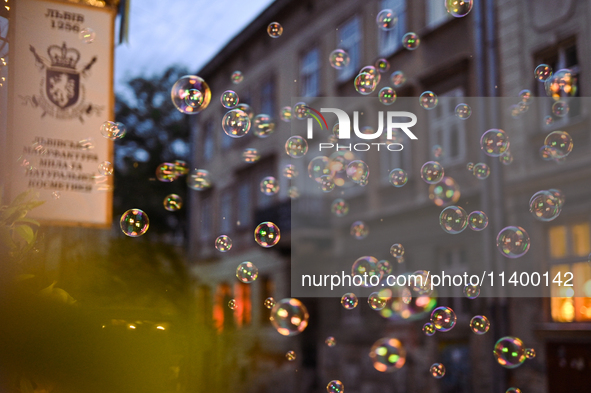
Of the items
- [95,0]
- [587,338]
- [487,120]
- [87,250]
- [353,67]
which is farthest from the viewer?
[353,67]

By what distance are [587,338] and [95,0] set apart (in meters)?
5.26

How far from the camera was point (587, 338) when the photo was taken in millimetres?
5570

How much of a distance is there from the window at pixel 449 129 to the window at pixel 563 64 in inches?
43.0

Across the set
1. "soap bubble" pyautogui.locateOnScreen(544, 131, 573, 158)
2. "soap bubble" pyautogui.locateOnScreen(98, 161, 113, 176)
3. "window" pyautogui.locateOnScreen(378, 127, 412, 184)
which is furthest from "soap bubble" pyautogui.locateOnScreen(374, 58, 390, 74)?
"soap bubble" pyautogui.locateOnScreen(98, 161, 113, 176)

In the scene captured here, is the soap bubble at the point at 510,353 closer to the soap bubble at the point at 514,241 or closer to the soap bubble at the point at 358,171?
the soap bubble at the point at 514,241

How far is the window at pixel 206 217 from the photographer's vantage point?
12898 millimetres

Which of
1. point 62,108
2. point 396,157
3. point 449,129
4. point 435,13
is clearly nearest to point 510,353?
point 62,108

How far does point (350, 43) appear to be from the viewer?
29.4 ft

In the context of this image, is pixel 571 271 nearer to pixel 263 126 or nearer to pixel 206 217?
pixel 263 126

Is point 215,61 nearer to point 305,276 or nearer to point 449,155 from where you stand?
point 305,276

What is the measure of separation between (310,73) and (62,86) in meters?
6.90

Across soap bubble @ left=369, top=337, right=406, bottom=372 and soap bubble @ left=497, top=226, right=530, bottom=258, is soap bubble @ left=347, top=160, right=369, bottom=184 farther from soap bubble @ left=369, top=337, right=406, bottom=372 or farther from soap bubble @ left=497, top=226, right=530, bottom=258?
soap bubble @ left=369, top=337, right=406, bottom=372

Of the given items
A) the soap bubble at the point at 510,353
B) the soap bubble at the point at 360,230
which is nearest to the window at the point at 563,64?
the soap bubble at the point at 360,230

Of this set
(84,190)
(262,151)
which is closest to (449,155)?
(262,151)
